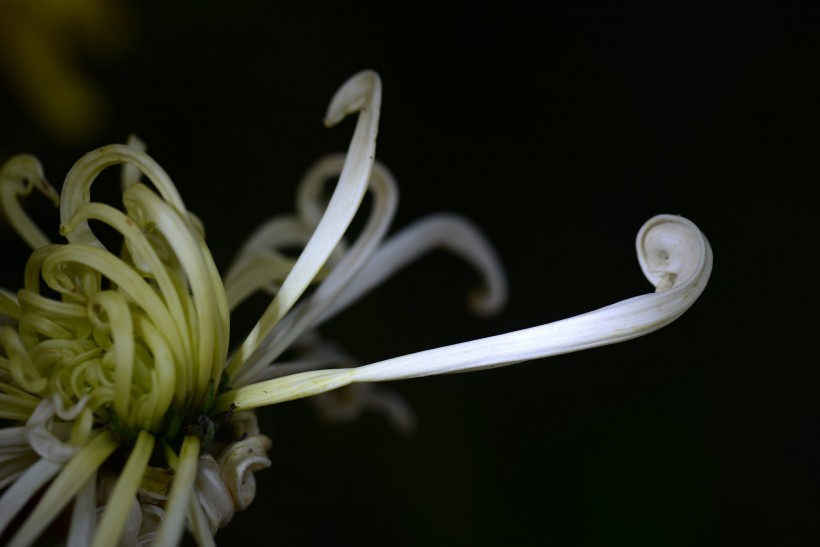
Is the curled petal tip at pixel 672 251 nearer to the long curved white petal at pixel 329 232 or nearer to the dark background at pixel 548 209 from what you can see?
the long curved white petal at pixel 329 232

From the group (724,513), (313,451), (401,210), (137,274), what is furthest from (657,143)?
(137,274)

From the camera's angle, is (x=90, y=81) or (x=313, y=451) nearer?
(x=90, y=81)

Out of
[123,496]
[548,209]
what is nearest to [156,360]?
[123,496]

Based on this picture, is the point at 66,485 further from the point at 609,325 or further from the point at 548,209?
Result: the point at 548,209

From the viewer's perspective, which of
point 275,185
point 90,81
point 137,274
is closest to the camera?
point 137,274

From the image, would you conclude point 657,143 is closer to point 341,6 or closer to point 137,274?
point 341,6

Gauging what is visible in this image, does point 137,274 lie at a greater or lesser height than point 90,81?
lesser
